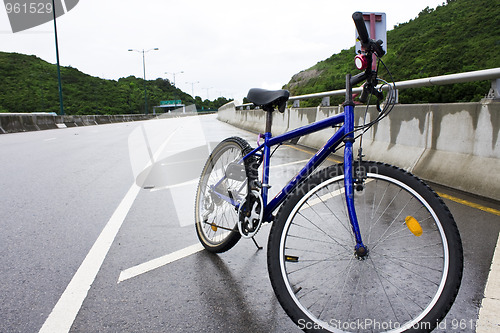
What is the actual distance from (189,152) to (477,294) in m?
9.60

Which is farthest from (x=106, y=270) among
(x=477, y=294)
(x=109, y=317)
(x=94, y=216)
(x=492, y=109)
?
(x=492, y=109)

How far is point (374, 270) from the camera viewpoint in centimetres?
310

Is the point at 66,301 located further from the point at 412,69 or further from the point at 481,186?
the point at 412,69

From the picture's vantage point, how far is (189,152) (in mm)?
11836

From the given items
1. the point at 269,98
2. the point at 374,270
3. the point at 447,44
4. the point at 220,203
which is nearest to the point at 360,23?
the point at 269,98

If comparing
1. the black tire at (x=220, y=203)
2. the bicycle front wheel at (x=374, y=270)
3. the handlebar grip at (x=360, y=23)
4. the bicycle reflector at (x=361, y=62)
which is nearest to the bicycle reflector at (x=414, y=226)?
the bicycle front wheel at (x=374, y=270)

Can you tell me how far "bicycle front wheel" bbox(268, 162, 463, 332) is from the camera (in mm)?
2195

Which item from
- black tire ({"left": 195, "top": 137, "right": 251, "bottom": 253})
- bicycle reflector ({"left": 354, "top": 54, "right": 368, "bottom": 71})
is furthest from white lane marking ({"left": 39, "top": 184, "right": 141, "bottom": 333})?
bicycle reflector ({"left": 354, "top": 54, "right": 368, "bottom": 71})

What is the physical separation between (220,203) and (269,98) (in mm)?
1168

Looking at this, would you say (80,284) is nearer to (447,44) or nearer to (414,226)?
(414,226)

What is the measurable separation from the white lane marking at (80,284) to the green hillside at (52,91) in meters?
78.0

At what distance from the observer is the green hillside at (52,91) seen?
8181 cm

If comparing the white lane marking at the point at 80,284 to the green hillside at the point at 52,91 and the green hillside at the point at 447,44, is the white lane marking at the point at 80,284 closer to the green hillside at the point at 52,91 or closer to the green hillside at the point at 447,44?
the green hillside at the point at 447,44

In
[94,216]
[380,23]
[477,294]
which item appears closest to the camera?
[477,294]
